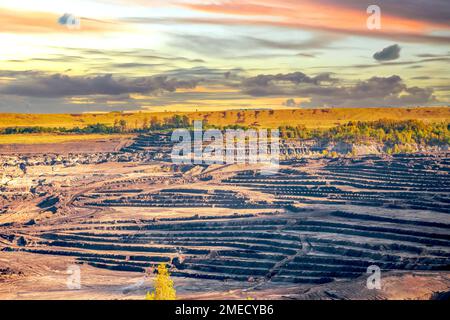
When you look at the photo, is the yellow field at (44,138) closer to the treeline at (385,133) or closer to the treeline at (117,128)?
the treeline at (117,128)

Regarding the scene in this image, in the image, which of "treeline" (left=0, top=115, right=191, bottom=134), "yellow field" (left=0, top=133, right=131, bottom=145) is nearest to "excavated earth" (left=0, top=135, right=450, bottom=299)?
"yellow field" (left=0, top=133, right=131, bottom=145)

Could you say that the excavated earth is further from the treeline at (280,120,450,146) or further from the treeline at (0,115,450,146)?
the treeline at (0,115,450,146)

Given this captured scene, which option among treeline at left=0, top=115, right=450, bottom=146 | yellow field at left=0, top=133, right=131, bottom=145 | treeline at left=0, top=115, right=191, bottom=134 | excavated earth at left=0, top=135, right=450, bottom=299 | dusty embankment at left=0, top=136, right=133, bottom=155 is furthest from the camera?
treeline at left=0, top=115, right=191, bottom=134

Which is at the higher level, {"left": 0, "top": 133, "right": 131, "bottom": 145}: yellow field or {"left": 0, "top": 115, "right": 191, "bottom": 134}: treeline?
{"left": 0, "top": 115, "right": 191, "bottom": 134}: treeline

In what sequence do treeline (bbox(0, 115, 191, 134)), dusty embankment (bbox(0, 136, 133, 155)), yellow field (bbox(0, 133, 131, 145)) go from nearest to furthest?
dusty embankment (bbox(0, 136, 133, 155)), yellow field (bbox(0, 133, 131, 145)), treeline (bbox(0, 115, 191, 134))

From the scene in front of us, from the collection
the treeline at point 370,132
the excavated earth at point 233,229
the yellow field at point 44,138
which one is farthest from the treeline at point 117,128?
the excavated earth at point 233,229

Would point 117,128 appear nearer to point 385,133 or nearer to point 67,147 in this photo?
point 67,147

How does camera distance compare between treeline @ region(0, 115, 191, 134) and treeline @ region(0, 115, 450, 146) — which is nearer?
treeline @ region(0, 115, 450, 146)

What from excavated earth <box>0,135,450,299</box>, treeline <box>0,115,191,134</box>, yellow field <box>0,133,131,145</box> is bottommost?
excavated earth <box>0,135,450,299</box>

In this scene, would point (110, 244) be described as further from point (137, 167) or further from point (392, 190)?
point (137, 167)
